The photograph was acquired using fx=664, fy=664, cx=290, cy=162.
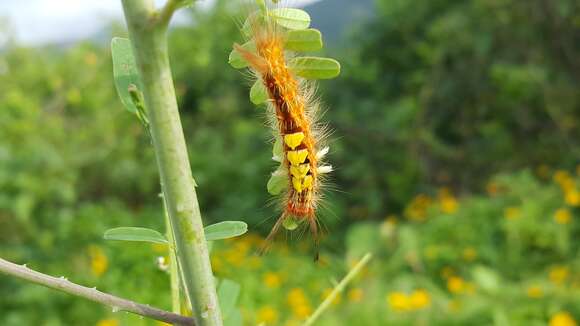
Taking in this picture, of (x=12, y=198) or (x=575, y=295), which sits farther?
(x=12, y=198)

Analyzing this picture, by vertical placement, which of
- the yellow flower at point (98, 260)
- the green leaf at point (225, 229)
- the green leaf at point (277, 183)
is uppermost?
the green leaf at point (277, 183)

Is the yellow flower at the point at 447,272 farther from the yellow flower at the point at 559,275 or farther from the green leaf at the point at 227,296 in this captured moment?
the green leaf at the point at 227,296

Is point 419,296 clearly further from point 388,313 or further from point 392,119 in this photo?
point 392,119

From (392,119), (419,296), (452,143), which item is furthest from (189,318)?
(452,143)

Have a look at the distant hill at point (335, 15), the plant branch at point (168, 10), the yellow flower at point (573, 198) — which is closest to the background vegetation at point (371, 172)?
the yellow flower at point (573, 198)

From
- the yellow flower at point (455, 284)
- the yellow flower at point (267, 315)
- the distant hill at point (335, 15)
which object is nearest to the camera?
the yellow flower at point (267, 315)

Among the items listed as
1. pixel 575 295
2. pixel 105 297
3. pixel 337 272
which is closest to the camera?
pixel 105 297

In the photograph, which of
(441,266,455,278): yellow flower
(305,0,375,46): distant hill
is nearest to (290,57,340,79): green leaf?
(441,266,455,278): yellow flower
